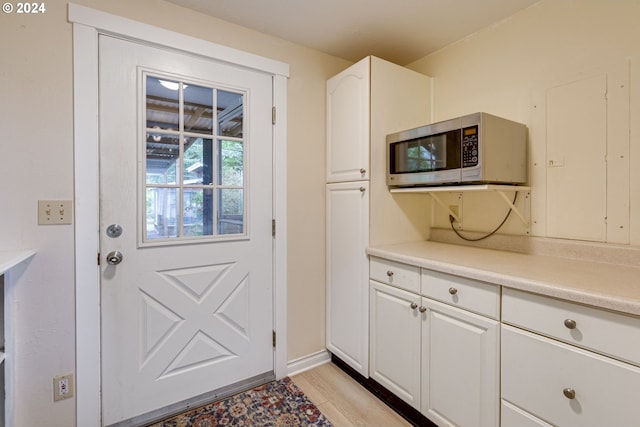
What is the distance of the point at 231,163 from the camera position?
184cm

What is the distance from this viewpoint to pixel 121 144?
153 centimetres

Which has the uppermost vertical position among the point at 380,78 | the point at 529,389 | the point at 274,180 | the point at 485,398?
the point at 380,78

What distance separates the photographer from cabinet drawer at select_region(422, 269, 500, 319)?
126 centimetres

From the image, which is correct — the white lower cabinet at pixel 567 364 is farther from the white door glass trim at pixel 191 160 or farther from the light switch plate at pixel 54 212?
the light switch plate at pixel 54 212

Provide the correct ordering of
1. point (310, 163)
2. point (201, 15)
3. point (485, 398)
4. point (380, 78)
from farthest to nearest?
1. point (310, 163)
2. point (380, 78)
3. point (201, 15)
4. point (485, 398)

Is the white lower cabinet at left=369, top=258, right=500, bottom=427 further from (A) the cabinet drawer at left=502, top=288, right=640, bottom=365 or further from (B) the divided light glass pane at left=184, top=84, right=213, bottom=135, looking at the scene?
(B) the divided light glass pane at left=184, top=84, right=213, bottom=135

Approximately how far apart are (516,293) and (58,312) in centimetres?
201

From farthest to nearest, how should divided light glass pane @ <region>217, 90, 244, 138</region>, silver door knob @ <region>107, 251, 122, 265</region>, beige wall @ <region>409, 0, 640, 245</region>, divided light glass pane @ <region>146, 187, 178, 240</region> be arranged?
divided light glass pane @ <region>217, 90, 244, 138</region>
divided light glass pane @ <region>146, 187, 178, 240</region>
silver door knob @ <region>107, 251, 122, 265</region>
beige wall @ <region>409, 0, 640, 245</region>

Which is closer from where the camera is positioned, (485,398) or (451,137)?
(485,398)

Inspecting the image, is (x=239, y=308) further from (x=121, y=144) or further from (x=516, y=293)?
(x=516, y=293)

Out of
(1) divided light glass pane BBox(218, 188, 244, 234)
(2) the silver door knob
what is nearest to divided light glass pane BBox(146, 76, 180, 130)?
(1) divided light glass pane BBox(218, 188, 244, 234)

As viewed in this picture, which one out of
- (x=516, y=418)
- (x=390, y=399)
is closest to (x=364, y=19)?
(x=516, y=418)

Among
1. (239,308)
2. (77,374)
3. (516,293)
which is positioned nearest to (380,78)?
(516,293)

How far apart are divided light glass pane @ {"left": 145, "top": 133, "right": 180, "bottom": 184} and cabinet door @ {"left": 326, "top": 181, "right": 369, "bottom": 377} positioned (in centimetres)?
102
